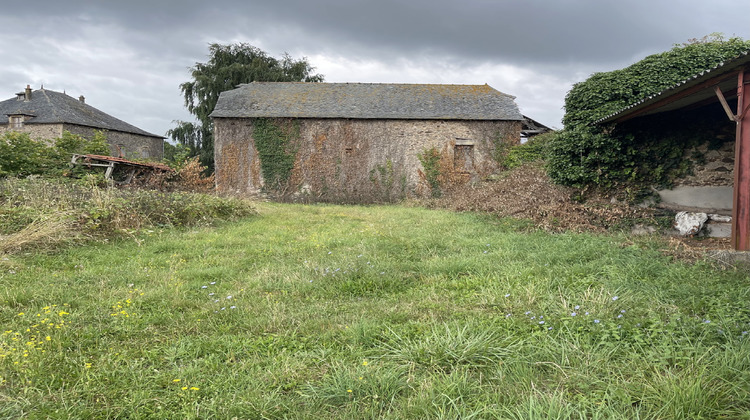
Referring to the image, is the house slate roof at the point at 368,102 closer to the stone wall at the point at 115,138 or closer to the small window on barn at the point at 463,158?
the small window on barn at the point at 463,158

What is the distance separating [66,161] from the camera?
14.7 meters

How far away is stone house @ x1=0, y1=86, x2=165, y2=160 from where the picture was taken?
2883 cm

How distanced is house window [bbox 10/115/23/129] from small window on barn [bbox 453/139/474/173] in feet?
96.0

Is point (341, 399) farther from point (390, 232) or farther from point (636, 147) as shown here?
point (636, 147)

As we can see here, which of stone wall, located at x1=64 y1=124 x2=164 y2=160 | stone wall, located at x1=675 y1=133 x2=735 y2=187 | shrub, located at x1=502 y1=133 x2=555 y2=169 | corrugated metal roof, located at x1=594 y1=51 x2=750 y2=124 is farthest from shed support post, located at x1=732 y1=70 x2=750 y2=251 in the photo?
stone wall, located at x1=64 y1=124 x2=164 y2=160

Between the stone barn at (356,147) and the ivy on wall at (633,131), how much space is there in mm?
8636

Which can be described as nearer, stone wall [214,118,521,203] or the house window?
stone wall [214,118,521,203]

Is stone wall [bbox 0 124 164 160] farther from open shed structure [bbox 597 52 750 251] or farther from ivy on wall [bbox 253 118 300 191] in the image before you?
open shed structure [bbox 597 52 750 251]

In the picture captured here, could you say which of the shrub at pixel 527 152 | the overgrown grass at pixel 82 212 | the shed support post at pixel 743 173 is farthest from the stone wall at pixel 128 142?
the shed support post at pixel 743 173

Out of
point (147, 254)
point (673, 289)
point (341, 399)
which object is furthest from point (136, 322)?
point (673, 289)

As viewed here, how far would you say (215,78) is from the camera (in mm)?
28906

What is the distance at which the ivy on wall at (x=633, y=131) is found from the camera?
8.99 meters

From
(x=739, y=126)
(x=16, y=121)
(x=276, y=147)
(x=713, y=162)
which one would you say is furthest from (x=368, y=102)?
(x=16, y=121)

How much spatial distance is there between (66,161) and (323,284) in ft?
47.5
